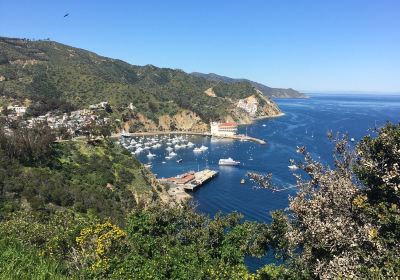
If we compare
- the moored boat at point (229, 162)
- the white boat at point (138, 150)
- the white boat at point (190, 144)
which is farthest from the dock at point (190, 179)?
the white boat at point (190, 144)

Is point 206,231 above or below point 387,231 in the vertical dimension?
below

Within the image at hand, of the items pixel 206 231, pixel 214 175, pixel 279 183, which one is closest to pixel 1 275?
pixel 206 231

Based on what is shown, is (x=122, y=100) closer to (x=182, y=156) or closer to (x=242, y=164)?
(x=182, y=156)

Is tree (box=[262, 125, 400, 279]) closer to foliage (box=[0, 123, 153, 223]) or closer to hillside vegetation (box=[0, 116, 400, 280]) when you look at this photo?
hillside vegetation (box=[0, 116, 400, 280])

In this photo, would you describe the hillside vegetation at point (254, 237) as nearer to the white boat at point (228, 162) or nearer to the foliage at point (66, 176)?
the foliage at point (66, 176)

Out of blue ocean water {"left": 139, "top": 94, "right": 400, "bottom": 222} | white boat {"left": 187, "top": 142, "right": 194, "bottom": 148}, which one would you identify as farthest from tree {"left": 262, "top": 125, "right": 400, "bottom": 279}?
white boat {"left": 187, "top": 142, "right": 194, "bottom": 148}

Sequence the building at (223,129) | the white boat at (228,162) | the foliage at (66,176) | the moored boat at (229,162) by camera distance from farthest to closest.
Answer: the building at (223,129) → the white boat at (228,162) → the moored boat at (229,162) → the foliage at (66,176)

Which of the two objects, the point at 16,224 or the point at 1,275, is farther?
the point at 16,224

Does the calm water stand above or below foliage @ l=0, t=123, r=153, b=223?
below
